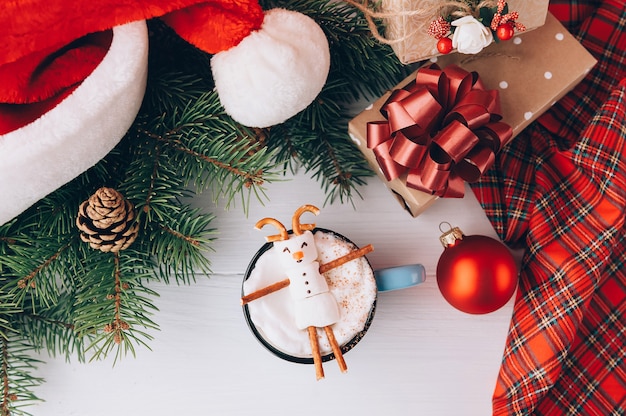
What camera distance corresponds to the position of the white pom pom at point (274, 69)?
1.43ft

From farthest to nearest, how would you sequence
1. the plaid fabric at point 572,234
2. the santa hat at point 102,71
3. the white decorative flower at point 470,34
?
the plaid fabric at point 572,234
the white decorative flower at point 470,34
the santa hat at point 102,71

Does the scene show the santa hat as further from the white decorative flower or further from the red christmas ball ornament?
the red christmas ball ornament

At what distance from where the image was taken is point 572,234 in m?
0.61

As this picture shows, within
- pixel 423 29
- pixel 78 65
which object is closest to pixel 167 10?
pixel 78 65

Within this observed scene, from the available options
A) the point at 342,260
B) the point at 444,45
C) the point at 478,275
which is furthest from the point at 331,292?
the point at 444,45

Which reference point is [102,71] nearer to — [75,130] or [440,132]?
[75,130]

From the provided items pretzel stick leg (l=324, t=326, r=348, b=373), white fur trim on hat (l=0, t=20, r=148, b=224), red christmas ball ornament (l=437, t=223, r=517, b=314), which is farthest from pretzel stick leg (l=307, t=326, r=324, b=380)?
white fur trim on hat (l=0, t=20, r=148, b=224)

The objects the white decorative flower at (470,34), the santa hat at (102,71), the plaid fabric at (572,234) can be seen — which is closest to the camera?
the santa hat at (102,71)

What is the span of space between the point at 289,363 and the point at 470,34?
0.40m

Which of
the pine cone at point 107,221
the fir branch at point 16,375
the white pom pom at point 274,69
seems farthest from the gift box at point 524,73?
the fir branch at point 16,375

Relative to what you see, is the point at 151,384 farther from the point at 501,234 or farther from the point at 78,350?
the point at 501,234

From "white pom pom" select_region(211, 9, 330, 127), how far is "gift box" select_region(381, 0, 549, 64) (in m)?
0.09

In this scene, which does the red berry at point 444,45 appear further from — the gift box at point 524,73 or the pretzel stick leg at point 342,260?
the pretzel stick leg at point 342,260

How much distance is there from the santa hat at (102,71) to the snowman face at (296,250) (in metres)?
0.13
